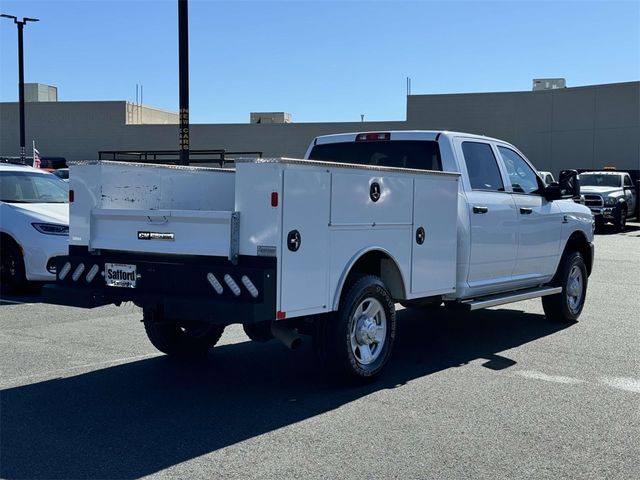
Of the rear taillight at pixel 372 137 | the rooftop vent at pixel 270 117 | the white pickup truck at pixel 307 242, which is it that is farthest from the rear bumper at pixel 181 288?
the rooftop vent at pixel 270 117

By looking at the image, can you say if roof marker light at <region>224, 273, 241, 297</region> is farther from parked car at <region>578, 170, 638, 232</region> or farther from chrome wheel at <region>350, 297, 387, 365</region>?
parked car at <region>578, 170, 638, 232</region>

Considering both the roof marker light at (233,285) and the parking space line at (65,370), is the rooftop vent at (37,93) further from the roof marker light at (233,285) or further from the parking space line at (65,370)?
the roof marker light at (233,285)

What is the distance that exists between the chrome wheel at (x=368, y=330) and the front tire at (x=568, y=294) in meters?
3.59

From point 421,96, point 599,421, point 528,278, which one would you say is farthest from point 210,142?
point 599,421

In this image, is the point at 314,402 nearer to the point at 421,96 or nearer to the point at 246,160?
the point at 246,160

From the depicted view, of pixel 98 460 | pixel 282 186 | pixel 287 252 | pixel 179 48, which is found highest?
pixel 179 48

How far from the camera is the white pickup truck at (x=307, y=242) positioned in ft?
18.2

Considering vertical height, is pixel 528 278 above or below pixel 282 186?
below

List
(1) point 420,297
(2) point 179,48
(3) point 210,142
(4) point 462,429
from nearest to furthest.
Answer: (4) point 462,429 → (1) point 420,297 → (2) point 179,48 → (3) point 210,142

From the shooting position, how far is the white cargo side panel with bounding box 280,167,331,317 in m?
5.55

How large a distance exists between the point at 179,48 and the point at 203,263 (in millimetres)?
9760

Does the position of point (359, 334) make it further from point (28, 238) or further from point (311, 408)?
point (28, 238)

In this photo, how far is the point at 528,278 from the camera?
8836 millimetres

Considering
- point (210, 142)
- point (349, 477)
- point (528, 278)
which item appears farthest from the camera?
point (210, 142)
